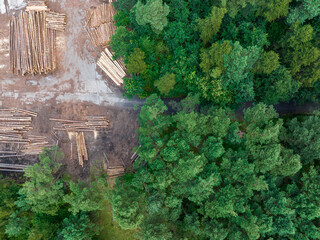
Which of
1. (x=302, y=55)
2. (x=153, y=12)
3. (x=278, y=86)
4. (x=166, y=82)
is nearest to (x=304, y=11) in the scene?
(x=302, y=55)

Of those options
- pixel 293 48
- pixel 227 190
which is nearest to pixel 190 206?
pixel 227 190

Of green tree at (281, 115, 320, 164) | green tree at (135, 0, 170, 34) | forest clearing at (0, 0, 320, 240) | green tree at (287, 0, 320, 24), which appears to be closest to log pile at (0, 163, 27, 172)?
forest clearing at (0, 0, 320, 240)

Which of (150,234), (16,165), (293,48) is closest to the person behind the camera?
(150,234)

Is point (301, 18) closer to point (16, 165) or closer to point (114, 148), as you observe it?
point (114, 148)

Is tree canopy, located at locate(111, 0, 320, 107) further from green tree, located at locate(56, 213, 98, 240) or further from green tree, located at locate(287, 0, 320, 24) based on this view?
green tree, located at locate(56, 213, 98, 240)

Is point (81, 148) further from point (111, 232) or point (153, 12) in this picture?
point (153, 12)

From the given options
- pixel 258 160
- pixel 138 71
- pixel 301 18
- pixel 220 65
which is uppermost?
pixel 301 18

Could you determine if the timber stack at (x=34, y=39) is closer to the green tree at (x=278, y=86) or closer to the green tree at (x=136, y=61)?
the green tree at (x=136, y=61)
